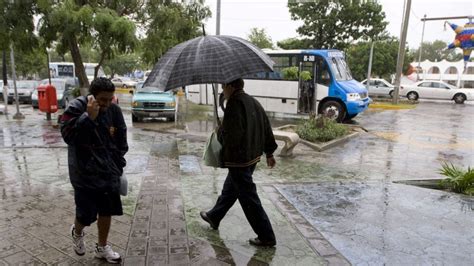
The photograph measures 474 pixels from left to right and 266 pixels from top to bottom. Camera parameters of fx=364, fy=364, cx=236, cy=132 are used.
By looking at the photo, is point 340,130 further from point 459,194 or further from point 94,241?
point 94,241

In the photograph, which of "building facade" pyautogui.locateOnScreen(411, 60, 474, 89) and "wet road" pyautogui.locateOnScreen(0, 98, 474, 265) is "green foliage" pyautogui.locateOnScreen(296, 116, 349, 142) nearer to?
"wet road" pyautogui.locateOnScreen(0, 98, 474, 265)

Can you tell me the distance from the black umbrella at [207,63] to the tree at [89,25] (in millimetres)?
5967

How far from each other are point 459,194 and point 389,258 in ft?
9.16

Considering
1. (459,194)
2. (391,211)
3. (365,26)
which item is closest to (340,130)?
(459,194)

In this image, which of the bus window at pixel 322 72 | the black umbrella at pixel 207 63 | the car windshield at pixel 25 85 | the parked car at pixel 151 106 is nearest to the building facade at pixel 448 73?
the bus window at pixel 322 72

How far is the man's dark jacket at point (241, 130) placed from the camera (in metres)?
3.41

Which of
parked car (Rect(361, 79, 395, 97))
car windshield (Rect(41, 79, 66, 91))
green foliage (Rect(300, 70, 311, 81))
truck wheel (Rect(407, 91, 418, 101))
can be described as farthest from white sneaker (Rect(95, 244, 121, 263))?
truck wheel (Rect(407, 91, 418, 101))

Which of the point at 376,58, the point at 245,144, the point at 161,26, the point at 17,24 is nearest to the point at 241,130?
the point at 245,144

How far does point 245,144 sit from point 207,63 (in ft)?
2.71

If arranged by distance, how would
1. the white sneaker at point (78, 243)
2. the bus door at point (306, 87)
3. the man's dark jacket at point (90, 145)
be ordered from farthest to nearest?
the bus door at point (306, 87), the white sneaker at point (78, 243), the man's dark jacket at point (90, 145)

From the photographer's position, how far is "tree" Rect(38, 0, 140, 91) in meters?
8.67

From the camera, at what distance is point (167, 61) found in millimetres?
3451

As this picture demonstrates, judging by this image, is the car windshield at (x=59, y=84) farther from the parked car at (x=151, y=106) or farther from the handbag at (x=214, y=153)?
the handbag at (x=214, y=153)

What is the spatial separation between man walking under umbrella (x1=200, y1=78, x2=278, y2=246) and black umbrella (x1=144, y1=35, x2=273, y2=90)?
0.72ft
